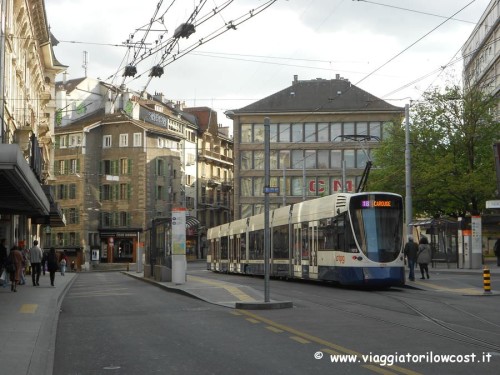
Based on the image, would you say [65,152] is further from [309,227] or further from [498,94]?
[309,227]

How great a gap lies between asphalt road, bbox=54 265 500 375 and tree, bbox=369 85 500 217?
92.2 feet

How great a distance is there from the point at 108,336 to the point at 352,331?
4190 millimetres

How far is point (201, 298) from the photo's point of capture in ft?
75.2

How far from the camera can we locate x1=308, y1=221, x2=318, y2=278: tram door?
2911cm

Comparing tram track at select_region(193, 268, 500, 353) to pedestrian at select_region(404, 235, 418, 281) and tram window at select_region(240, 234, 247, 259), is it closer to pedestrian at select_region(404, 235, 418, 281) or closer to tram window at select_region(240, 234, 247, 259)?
pedestrian at select_region(404, 235, 418, 281)

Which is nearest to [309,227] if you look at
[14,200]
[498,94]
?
[14,200]

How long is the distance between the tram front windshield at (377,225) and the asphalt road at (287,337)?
3.14 meters

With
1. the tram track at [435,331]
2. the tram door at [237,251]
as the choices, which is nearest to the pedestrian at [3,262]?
the tram track at [435,331]

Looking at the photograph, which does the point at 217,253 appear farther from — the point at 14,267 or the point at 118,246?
the point at 118,246

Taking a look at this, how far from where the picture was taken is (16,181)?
65.5 feet

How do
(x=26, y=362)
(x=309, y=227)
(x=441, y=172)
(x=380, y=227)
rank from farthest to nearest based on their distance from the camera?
(x=441, y=172) → (x=309, y=227) → (x=380, y=227) → (x=26, y=362)

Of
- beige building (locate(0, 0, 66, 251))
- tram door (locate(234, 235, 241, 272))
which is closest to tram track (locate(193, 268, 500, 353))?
beige building (locate(0, 0, 66, 251))

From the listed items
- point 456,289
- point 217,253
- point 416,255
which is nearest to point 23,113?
point 217,253

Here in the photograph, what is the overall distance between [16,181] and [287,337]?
961cm
